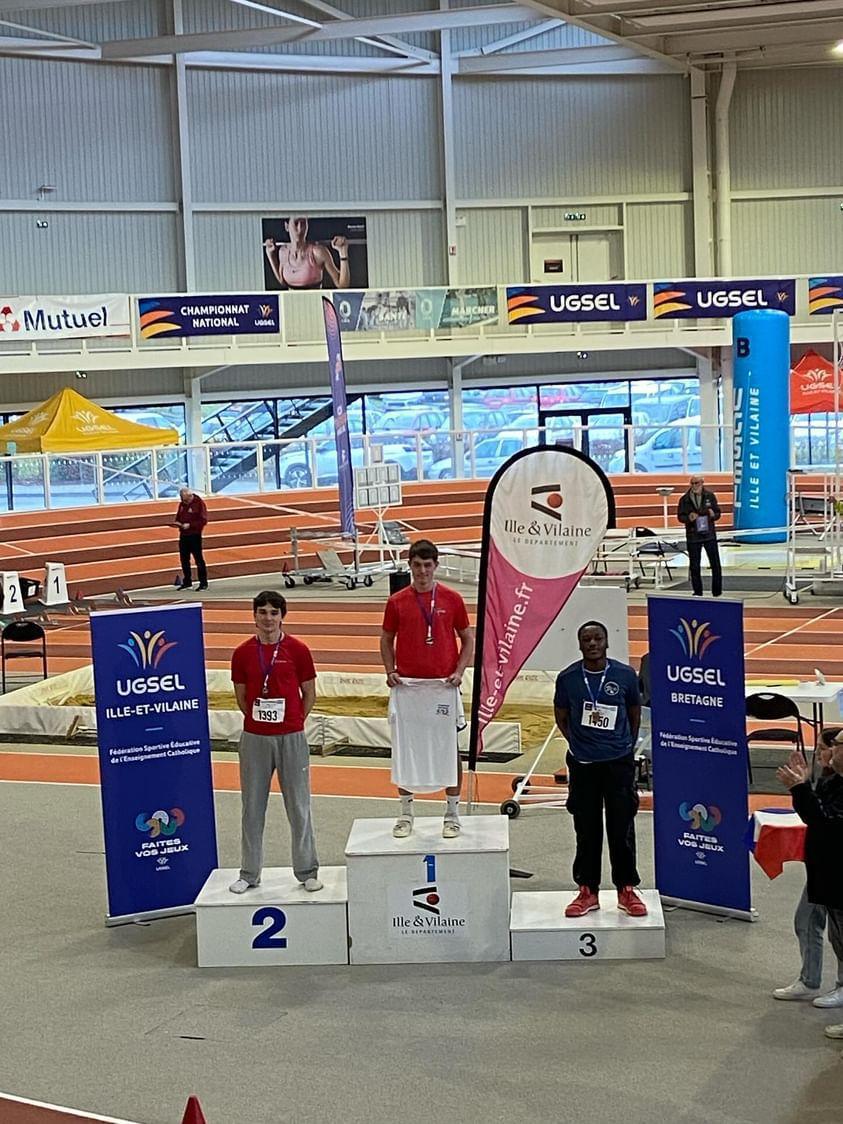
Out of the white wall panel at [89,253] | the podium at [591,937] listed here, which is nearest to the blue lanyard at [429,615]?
the podium at [591,937]

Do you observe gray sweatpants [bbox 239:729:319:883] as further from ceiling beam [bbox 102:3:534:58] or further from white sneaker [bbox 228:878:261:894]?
ceiling beam [bbox 102:3:534:58]

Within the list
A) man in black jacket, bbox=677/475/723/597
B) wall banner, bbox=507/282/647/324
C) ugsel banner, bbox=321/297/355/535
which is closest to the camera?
man in black jacket, bbox=677/475/723/597

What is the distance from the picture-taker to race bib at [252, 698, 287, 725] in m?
7.64

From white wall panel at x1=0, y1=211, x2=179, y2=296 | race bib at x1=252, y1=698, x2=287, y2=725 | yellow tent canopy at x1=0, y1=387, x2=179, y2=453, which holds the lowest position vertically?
race bib at x1=252, y1=698, x2=287, y2=725

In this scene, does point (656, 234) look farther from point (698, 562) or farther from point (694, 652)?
point (694, 652)

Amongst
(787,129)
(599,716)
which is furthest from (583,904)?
(787,129)

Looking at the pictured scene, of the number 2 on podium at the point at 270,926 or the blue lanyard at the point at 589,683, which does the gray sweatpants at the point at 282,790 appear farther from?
the blue lanyard at the point at 589,683

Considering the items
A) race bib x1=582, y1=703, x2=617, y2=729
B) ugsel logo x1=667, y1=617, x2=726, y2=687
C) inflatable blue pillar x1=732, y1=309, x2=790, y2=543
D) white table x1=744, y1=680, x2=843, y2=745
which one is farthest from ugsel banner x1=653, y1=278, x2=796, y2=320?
race bib x1=582, y1=703, x2=617, y2=729

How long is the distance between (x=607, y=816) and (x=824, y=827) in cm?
153

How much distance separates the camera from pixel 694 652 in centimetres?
795

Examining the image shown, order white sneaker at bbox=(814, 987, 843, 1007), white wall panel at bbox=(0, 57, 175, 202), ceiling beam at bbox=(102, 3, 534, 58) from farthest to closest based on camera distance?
white wall panel at bbox=(0, 57, 175, 202)
ceiling beam at bbox=(102, 3, 534, 58)
white sneaker at bbox=(814, 987, 843, 1007)

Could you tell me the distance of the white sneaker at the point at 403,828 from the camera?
772 centimetres

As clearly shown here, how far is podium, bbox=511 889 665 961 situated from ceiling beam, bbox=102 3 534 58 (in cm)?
2267

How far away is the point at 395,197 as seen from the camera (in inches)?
1280
